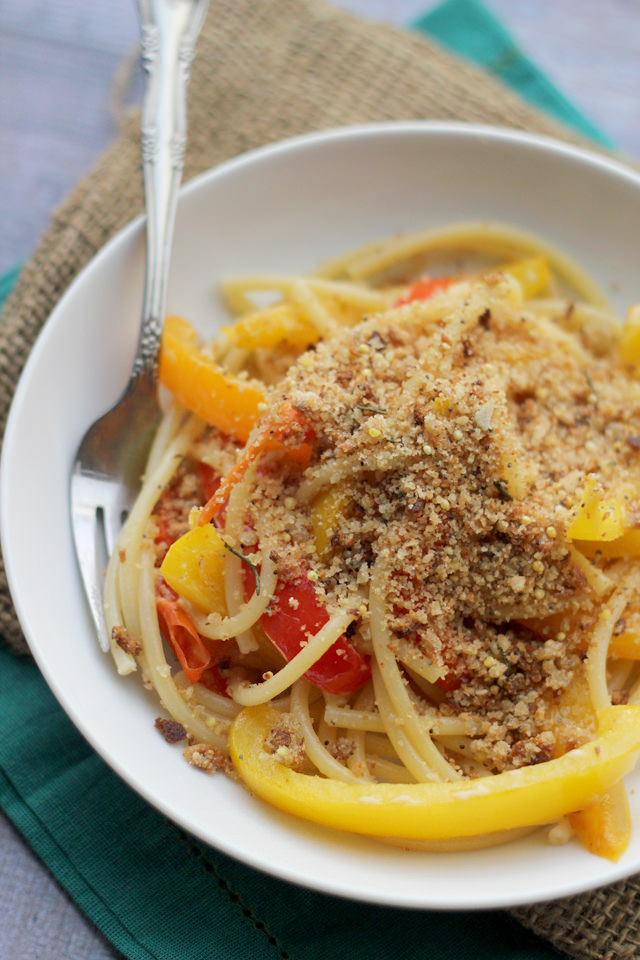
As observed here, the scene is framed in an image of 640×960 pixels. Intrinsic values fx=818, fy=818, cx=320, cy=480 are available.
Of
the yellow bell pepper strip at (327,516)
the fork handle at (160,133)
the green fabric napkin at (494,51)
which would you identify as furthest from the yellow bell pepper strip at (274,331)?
the green fabric napkin at (494,51)

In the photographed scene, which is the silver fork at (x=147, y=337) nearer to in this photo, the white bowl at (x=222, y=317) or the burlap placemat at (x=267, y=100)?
the white bowl at (x=222, y=317)

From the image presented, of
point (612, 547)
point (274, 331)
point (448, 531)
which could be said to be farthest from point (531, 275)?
point (448, 531)

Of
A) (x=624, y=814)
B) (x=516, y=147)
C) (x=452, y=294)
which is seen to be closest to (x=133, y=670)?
(x=624, y=814)

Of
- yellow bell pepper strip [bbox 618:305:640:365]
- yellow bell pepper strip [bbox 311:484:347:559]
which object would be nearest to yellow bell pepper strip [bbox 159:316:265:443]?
yellow bell pepper strip [bbox 311:484:347:559]

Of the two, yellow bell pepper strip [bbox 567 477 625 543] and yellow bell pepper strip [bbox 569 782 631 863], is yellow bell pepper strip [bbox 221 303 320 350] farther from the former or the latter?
yellow bell pepper strip [bbox 569 782 631 863]

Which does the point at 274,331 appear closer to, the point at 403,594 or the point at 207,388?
the point at 207,388

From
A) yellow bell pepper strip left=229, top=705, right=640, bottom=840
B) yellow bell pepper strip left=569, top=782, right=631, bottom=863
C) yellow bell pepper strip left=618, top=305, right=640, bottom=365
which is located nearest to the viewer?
yellow bell pepper strip left=229, top=705, right=640, bottom=840
